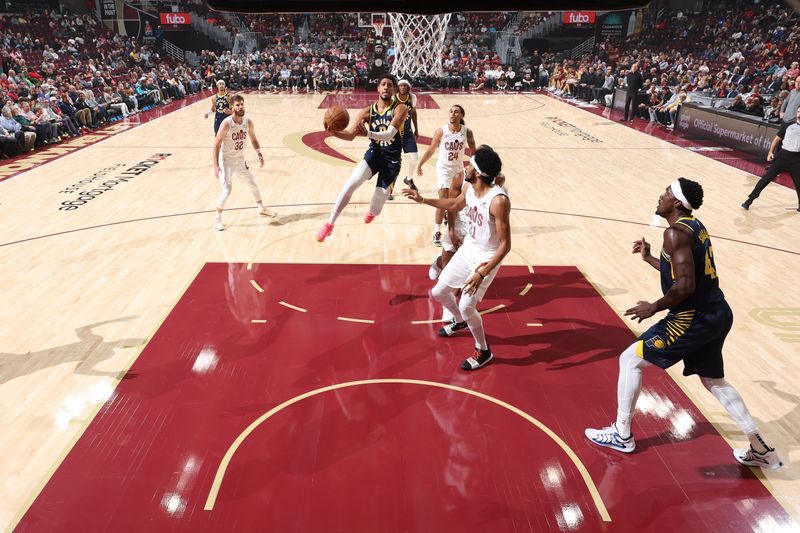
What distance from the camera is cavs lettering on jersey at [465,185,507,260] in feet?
14.7

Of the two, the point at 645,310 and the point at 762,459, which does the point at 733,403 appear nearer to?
the point at 762,459

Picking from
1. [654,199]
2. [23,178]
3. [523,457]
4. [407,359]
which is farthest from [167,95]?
[523,457]

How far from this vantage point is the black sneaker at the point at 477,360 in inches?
195

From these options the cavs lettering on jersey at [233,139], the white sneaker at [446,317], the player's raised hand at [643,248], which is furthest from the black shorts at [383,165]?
the player's raised hand at [643,248]

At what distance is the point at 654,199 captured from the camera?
10.2 m

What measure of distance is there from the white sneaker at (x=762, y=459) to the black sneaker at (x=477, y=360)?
1937mm

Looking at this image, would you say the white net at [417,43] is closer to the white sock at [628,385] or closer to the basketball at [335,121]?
the basketball at [335,121]

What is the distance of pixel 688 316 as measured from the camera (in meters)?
3.60

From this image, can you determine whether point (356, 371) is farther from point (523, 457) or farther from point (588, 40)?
point (588, 40)

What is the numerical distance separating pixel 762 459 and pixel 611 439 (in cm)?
92

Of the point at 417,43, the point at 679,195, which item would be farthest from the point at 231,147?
the point at 417,43

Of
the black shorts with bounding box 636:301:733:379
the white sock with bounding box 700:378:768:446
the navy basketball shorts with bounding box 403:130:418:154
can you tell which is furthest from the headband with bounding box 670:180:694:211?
the navy basketball shorts with bounding box 403:130:418:154

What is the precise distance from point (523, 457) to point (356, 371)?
1.59 meters

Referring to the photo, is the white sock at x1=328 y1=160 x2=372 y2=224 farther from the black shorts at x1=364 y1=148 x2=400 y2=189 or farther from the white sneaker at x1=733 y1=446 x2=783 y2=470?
the white sneaker at x1=733 y1=446 x2=783 y2=470
